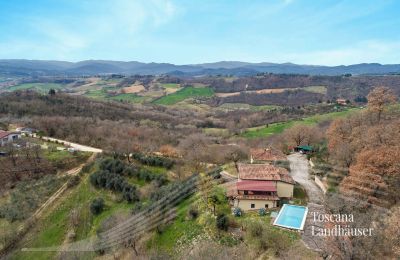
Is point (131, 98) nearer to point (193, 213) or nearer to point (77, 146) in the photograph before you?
point (77, 146)

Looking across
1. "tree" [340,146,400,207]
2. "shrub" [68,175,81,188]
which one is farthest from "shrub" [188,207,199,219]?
"shrub" [68,175,81,188]

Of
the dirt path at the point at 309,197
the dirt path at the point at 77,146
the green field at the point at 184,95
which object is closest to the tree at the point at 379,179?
the dirt path at the point at 309,197

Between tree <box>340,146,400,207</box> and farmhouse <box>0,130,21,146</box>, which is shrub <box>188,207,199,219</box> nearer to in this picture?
tree <box>340,146,400,207</box>

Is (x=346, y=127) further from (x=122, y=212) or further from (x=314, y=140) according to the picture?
(x=122, y=212)

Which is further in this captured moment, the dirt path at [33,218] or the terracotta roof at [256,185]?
the dirt path at [33,218]

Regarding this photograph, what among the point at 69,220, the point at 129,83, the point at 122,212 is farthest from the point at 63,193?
the point at 129,83

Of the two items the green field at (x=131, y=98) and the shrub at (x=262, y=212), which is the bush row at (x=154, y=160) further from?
the green field at (x=131, y=98)
